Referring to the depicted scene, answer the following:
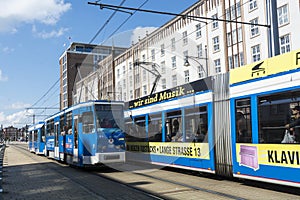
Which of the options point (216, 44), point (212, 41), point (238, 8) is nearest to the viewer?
point (238, 8)

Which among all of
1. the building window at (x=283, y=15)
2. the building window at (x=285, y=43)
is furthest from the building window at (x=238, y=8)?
the building window at (x=285, y=43)

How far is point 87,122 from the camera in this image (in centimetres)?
1429

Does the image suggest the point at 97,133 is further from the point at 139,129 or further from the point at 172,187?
the point at 172,187

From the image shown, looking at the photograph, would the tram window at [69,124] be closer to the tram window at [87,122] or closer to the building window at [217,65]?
the tram window at [87,122]

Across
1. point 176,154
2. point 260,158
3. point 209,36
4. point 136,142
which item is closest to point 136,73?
point 209,36

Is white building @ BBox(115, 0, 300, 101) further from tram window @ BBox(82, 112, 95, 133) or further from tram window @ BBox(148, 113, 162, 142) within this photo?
tram window @ BBox(82, 112, 95, 133)

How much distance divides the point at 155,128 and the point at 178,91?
2226 mm

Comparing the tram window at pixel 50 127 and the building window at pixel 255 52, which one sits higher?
the building window at pixel 255 52

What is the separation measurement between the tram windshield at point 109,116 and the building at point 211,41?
7993 millimetres

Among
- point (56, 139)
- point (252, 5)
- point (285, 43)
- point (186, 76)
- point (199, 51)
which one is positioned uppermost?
point (252, 5)

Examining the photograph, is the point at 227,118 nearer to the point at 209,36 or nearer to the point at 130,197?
the point at 130,197

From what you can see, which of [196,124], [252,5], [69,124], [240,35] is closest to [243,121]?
[196,124]

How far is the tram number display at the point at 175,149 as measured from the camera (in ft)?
35.8

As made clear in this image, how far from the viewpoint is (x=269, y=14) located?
40.4 feet
